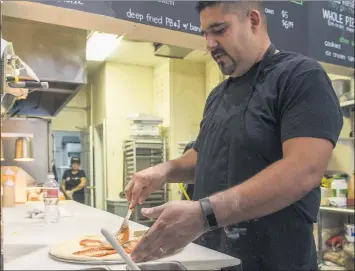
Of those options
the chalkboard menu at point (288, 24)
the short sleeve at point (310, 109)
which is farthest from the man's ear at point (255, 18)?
the chalkboard menu at point (288, 24)

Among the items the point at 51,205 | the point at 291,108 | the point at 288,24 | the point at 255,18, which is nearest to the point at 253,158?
the point at 291,108

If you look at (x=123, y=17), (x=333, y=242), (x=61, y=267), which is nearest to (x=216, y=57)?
(x=61, y=267)

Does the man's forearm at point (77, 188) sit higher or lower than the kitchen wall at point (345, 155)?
lower

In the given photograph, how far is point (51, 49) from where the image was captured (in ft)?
7.17

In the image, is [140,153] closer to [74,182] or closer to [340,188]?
[74,182]

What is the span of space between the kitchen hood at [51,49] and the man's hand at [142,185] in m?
1.24

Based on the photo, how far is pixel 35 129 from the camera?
2805 millimetres

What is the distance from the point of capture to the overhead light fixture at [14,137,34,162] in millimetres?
2484

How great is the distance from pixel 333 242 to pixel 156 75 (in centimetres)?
180

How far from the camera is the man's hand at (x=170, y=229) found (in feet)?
2.20

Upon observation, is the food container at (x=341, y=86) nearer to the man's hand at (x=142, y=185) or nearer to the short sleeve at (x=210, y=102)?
the short sleeve at (x=210, y=102)

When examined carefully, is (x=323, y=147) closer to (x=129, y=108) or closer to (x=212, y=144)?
(x=212, y=144)

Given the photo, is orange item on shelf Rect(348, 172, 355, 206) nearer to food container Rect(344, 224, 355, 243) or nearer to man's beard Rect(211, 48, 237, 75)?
food container Rect(344, 224, 355, 243)

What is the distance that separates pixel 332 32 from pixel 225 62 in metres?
1.88
